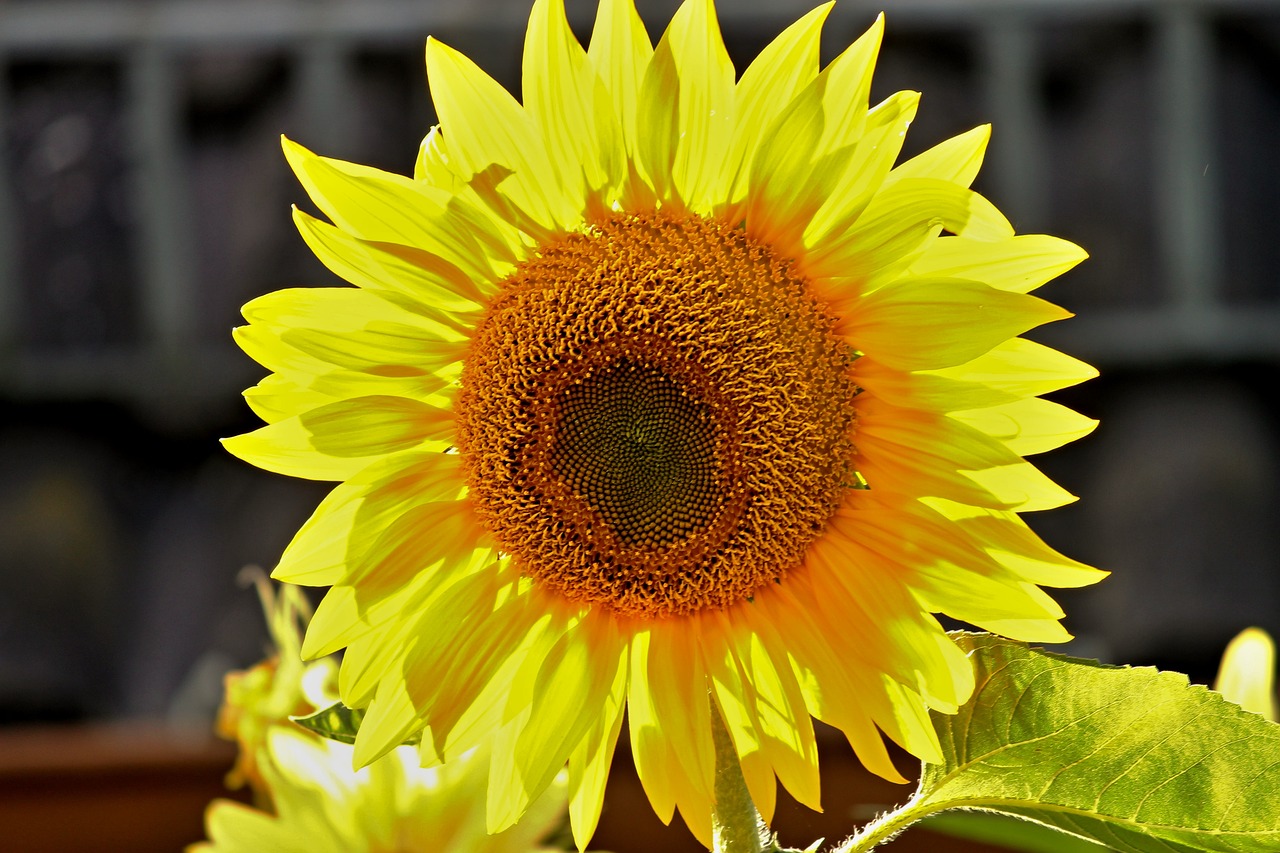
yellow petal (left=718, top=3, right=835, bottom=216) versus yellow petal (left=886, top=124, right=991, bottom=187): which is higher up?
yellow petal (left=718, top=3, right=835, bottom=216)

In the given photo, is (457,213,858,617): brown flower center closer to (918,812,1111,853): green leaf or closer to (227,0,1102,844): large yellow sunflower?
(227,0,1102,844): large yellow sunflower

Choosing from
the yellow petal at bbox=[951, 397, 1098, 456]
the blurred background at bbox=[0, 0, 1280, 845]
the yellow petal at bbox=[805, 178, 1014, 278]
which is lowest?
the yellow petal at bbox=[951, 397, 1098, 456]

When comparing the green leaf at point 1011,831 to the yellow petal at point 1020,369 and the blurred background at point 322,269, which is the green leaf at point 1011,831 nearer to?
the yellow petal at point 1020,369

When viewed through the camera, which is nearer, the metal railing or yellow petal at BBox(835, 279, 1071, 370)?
yellow petal at BBox(835, 279, 1071, 370)

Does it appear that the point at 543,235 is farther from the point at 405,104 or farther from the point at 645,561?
the point at 405,104

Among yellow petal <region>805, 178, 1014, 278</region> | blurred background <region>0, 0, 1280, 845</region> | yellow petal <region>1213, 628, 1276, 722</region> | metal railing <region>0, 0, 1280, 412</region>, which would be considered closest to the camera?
yellow petal <region>805, 178, 1014, 278</region>

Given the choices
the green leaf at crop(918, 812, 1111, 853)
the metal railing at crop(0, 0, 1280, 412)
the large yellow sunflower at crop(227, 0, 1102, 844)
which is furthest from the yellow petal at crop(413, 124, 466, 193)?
the metal railing at crop(0, 0, 1280, 412)

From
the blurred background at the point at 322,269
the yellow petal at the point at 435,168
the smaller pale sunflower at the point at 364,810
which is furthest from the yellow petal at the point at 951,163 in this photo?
the blurred background at the point at 322,269

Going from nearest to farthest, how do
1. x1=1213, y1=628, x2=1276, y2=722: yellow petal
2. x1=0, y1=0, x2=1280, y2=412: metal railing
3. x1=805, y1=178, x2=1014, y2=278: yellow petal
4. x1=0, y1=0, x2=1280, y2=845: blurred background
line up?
x1=805, y1=178, x2=1014, y2=278: yellow petal < x1=1213, y1=628, x2=1276, y2=722: yellow petal < x1=0, y1=0, x2=1280, y2=845: blurred background < x1=0, y1=0, x2=1280, y2=412: metal railing
